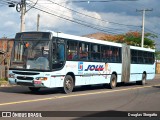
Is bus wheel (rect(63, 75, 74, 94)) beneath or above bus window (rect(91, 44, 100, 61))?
beneath

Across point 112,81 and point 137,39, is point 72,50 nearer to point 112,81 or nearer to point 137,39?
point 112,81

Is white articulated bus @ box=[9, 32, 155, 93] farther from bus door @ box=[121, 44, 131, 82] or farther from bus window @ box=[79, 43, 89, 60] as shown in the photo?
bus door @ box=[121, 44, 131, 82]

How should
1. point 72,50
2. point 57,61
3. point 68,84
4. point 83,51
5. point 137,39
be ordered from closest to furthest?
point 57,61 → point 68,84 → point 72,50 → point 83,51 → point 137,39

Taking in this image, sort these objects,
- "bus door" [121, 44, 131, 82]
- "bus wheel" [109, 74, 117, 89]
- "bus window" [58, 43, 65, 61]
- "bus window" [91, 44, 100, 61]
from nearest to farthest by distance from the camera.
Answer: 1. "bus window" [58, 43, 65, 61]
2. "bus window" [91, 44, 100, 61]
3. "bus wheel" [109, 74, 117, 89]
4. "bus door" [121, 44, 131, 82]

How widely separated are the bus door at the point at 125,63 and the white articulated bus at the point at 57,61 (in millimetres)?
→ 2414

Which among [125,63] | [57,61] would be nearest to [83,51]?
[57,61]

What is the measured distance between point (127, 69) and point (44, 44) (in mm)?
9758

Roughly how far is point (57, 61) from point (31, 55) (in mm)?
1211

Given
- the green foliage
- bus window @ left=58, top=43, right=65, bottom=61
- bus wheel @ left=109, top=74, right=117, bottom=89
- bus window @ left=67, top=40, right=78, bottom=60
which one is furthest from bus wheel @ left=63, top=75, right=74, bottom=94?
the green foliage

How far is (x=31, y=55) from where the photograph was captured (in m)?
17.5

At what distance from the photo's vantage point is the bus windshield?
56.8ft

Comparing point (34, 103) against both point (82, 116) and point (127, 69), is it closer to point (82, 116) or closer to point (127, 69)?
point (82, 116)

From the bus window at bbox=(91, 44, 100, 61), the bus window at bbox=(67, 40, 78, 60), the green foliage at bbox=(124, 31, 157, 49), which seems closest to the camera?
the bus window at bbox=(67, 40, 78, 60)

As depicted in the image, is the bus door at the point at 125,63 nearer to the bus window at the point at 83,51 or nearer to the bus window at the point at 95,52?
the bus window at the point at 95,52
